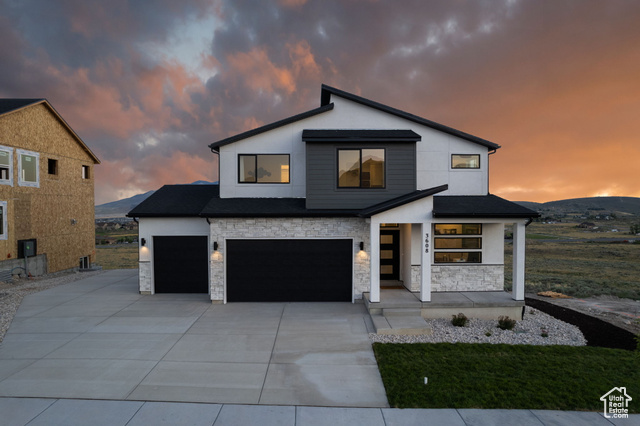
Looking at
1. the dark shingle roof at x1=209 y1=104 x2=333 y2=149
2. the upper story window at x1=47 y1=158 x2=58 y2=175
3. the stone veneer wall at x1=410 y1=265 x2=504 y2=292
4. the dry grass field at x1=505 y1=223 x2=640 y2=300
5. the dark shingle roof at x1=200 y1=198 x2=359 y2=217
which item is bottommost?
the dry grass field at x1=505 y1=223 x2=640 y2=300

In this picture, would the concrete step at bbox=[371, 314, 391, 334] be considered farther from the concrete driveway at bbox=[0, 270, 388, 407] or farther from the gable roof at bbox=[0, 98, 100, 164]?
the gable roof at bbox=[0, 98, 100, 164]

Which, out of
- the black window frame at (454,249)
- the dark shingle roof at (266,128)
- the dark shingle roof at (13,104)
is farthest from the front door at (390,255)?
the dark shingle roof at (13,104)

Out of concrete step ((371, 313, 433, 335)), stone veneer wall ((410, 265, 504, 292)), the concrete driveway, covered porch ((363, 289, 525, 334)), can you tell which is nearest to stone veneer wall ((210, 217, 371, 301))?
the concrete driveway

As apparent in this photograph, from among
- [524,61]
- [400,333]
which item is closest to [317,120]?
[400,333]

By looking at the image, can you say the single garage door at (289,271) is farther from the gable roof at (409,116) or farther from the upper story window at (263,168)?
the gable roof at (409,116)

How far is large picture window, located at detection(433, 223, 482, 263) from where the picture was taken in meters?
10.2

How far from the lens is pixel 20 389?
4973mm

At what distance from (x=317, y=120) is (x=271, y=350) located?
810 cm

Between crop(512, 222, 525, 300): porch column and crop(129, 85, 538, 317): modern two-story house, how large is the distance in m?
0.04

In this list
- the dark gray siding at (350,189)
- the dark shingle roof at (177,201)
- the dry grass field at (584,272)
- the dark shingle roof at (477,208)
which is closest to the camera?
the dark shingle roof at (477,208)

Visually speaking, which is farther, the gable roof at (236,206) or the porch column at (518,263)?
the gable roof at (236,206)

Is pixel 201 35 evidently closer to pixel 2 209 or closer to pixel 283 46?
pixel 283 46

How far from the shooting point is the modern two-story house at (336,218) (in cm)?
1003

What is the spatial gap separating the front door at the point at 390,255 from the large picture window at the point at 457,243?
59.9 inches
